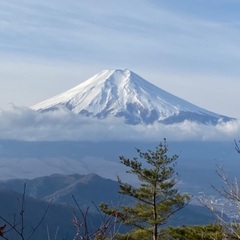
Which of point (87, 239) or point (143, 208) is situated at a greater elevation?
point (87, 239)

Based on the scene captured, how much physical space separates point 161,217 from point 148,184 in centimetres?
145

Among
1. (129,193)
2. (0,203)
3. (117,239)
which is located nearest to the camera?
(117,239)

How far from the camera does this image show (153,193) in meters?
25.7

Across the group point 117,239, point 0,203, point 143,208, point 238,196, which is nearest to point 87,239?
point 238,196

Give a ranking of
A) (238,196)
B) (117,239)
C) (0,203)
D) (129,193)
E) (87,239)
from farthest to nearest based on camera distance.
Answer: (0,203) → (129,193) → (117,239) → (238,196) → (87,239)

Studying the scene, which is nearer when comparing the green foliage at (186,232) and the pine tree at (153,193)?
the green foliage at (186,232)

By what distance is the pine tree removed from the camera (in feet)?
84.3

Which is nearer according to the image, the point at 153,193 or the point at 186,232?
the point at 186,232

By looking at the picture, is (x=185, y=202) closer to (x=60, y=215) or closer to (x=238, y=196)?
(x=238, y=196)

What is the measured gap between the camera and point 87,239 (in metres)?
6.10

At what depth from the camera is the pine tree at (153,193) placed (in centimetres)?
2569

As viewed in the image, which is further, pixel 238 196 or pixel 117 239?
pixel 117 239

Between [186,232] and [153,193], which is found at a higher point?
[153,193]

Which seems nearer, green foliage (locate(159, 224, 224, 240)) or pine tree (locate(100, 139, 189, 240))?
green foliage (locate(159, 224, 224, 240))
